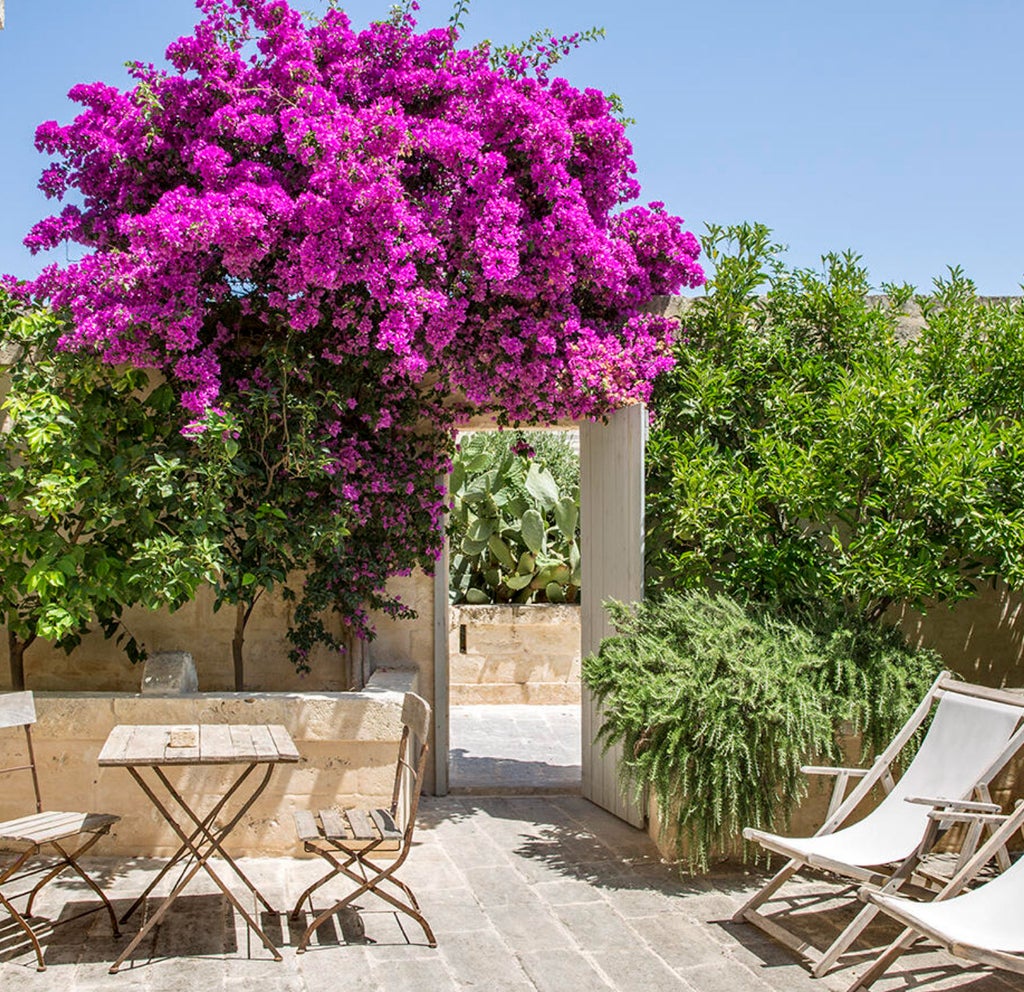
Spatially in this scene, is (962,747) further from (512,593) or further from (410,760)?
(512,593)

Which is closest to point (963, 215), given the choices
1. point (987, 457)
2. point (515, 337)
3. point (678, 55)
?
point (678, 55)

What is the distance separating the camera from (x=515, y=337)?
6250 millimetres

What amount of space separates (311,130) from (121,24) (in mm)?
1929

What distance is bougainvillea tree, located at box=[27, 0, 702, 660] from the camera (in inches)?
216

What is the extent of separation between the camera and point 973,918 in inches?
143

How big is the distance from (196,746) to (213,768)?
1.38 metres

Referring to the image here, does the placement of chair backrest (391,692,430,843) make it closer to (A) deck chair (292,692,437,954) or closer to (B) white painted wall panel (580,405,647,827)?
(A) deck chair (292,692,437,954)

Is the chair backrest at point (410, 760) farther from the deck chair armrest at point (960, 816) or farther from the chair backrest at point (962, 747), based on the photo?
the chair backrest at point (962, 747)

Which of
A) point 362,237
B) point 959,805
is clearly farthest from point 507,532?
point 959,805

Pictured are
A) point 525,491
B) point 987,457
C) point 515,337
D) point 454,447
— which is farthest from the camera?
point 525,491

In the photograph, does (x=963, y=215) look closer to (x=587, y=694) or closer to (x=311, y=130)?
(x=587, y=694)

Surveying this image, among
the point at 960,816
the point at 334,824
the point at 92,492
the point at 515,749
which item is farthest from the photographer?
the point at 515,749

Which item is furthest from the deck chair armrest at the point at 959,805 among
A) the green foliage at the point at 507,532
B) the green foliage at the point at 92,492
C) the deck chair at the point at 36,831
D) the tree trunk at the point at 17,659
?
the green foliage at the point at 507,532

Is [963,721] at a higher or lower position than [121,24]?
lower
